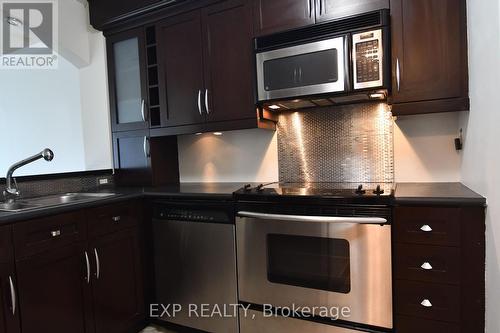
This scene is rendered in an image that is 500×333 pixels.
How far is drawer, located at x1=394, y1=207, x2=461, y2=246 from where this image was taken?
1.48 m

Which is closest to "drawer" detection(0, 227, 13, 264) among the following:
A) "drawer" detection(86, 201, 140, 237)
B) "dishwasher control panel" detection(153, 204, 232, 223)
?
"drawer" detection(86, 201, 140, 237)

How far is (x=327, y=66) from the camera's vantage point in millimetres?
1861

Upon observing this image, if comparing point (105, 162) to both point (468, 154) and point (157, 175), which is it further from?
point (468, 154)

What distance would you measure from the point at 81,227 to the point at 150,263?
626mm

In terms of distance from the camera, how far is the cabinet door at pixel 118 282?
1.93m

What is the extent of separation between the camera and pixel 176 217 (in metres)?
2.17

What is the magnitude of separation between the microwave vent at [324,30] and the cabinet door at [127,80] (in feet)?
3.60

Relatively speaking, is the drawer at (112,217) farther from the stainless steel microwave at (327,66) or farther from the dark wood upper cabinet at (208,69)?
the stainless steel microwave at (327,66)

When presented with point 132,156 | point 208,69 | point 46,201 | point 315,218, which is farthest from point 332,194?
point 46,201

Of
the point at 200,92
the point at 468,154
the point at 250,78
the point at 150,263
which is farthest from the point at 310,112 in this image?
the point at 150,263

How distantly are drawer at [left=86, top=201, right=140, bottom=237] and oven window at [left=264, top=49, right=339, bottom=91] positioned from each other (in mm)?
1233

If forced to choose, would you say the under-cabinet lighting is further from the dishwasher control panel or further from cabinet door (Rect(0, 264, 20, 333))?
cabinet door (Rect(0, 264, 20, 333))

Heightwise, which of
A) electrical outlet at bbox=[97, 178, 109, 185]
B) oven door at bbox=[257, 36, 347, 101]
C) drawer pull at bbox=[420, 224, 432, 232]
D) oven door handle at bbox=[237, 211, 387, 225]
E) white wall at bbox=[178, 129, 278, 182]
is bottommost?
drawer pull at bbox=[420, 224, 432, 232]

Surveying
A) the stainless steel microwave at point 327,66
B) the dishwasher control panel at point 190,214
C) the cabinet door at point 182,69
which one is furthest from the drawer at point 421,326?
the cabinet door at point 182,69
